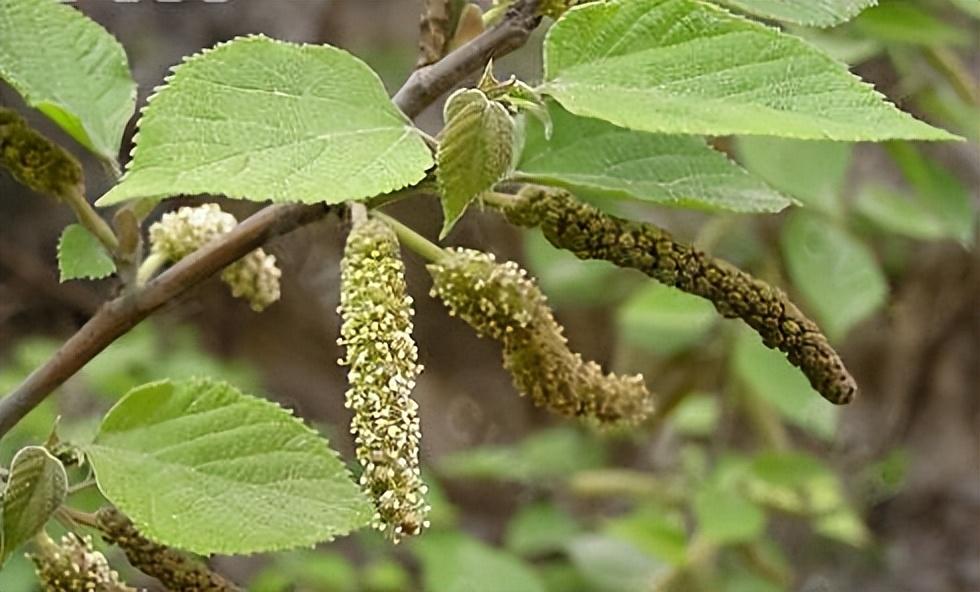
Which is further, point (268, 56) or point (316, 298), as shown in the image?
point (316, 298)

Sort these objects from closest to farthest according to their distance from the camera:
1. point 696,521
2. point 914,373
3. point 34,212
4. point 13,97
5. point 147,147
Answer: point 147,147 → point 13,97 → point 696,521 → point 34,212 → point 914,373

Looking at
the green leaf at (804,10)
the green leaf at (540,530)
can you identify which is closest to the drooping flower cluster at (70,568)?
the green leaf at (804,10)

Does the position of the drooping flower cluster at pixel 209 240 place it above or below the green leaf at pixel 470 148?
below

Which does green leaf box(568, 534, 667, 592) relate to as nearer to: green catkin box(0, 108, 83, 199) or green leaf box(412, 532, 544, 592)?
green leaf box(412, 532, 544, 592)

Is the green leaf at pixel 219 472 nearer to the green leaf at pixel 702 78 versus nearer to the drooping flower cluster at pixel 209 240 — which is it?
the drooping flower cluster at pixel 209 240

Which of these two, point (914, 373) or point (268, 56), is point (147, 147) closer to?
point (268, 56)

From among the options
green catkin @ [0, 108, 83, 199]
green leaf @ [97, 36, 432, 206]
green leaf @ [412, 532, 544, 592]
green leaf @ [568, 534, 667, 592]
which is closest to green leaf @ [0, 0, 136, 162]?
green catkin @ [0, 108, 83, 199]

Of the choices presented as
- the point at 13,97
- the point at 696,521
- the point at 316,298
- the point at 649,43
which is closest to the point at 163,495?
the point at 649,43
